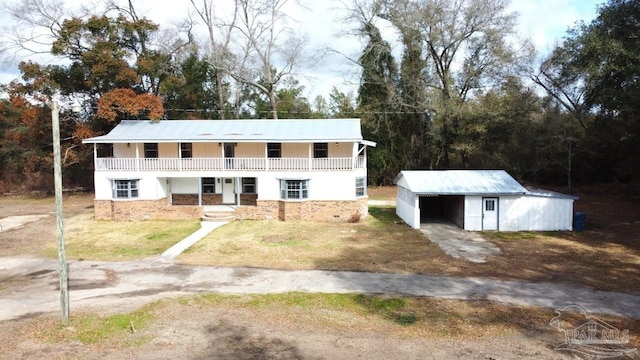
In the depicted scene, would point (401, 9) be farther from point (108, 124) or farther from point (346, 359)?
point (346, 359)

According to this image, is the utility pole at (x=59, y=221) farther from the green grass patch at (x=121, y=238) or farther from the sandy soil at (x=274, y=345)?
the green grass patch at (x=121, y=238)

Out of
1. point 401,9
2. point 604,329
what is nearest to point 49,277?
point 604,329

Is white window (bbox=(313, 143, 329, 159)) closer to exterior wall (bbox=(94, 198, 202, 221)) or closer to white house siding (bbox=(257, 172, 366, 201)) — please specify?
white house siding (bbox=(257, 172, 366, 201))

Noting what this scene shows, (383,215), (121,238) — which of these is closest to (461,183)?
(383,215)

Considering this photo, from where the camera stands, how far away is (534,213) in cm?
2002

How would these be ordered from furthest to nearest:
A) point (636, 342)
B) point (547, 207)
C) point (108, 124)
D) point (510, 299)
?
1. point (108, 124)
2. point (547, 207)
3. point (510, 299)
4. point (636, 342)

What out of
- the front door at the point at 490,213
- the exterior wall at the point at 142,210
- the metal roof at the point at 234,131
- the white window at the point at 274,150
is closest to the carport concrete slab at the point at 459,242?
the front door at the point at 490,213

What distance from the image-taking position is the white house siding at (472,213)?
66.0 ft

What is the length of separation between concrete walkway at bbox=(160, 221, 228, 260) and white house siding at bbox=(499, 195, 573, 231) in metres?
14.3

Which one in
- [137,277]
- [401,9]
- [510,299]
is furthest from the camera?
[401,9]

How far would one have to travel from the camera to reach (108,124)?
105 ft

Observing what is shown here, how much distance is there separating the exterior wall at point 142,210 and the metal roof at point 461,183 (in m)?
12.2

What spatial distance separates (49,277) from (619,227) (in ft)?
81.0

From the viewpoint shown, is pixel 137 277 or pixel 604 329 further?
pixel 137 277
